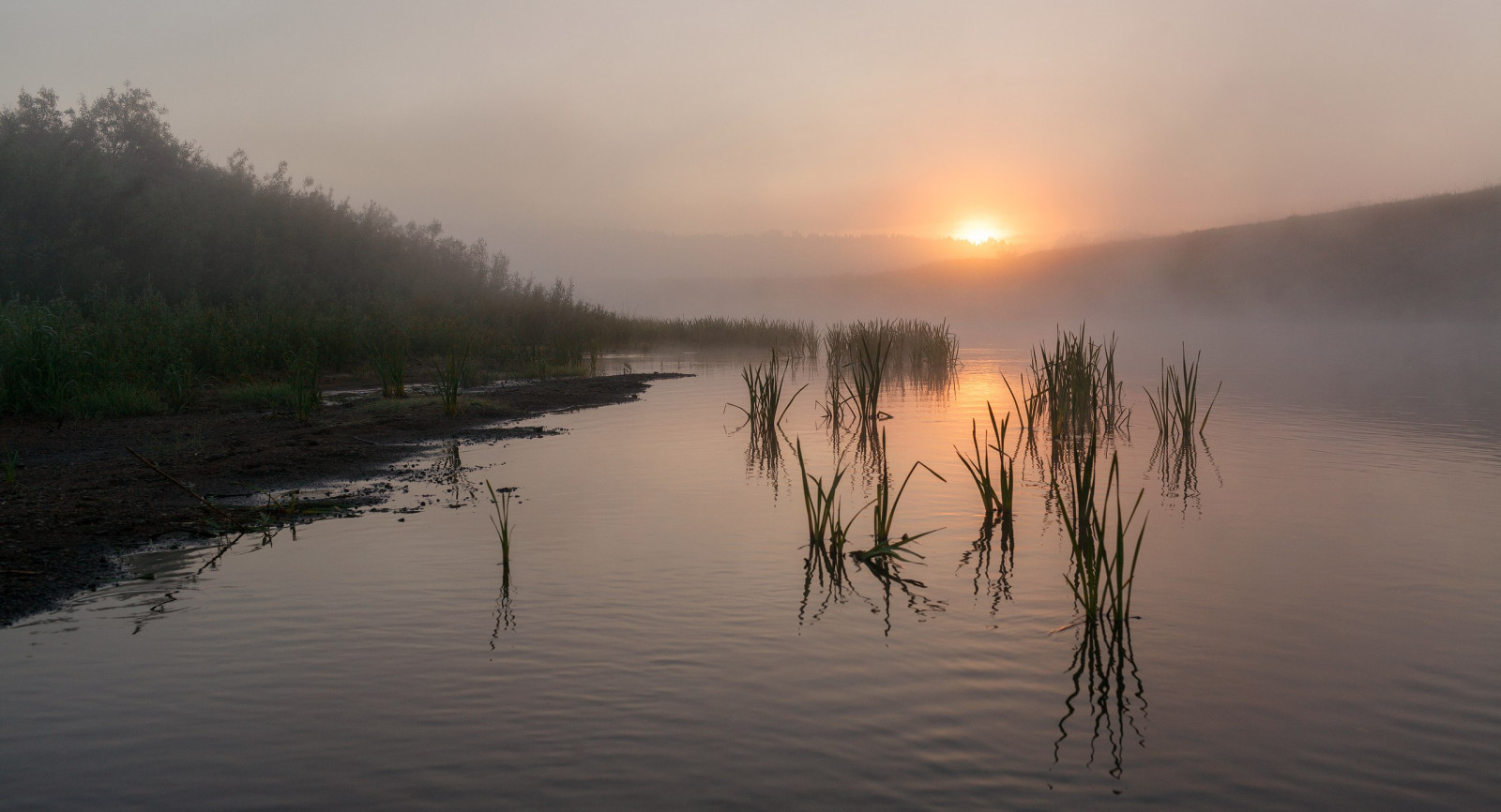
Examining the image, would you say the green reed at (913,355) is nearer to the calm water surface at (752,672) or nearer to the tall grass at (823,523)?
the tall grass at (823,523)

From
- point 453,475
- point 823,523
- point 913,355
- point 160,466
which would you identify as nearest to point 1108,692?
point 823,523

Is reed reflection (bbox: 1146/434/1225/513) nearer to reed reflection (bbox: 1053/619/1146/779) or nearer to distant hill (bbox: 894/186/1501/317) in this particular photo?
reed reflection (bbox: 1053/619/1146/779)

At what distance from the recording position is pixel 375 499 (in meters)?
7.83

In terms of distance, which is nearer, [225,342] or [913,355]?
[225,342]

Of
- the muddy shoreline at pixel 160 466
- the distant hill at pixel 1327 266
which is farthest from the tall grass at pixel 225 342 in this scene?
the distant hill at pixel 1327 266

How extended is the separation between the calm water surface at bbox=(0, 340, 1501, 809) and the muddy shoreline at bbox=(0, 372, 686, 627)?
1.94 feet

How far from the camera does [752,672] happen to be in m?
4.15

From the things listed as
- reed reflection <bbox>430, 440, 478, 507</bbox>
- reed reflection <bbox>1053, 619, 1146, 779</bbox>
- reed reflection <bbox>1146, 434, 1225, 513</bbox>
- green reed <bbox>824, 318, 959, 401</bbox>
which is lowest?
reed reflection <bbox>1053, 619, 1146, 779</bbox>

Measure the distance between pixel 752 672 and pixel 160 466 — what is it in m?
7.41

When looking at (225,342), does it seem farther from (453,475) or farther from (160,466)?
(453,475)

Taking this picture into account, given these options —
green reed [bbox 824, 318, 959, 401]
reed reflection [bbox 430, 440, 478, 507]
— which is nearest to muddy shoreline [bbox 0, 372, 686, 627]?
reed reflection [bbox 430, 440, 478, 507]

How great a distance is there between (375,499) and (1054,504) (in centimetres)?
567

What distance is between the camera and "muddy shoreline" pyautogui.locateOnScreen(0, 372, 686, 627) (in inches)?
226

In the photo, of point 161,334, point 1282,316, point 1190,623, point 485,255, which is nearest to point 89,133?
point 485,255
